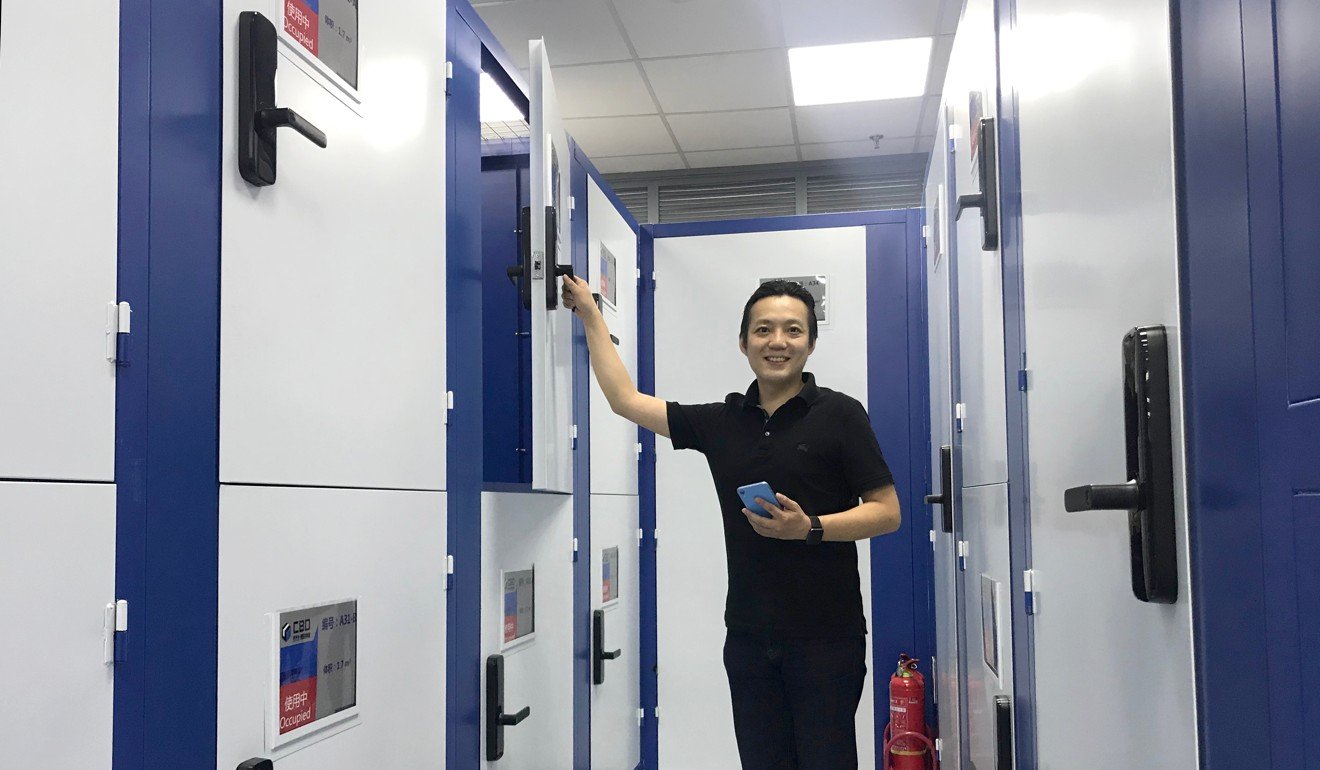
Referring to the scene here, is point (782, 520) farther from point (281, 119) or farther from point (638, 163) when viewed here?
point (638, 163)

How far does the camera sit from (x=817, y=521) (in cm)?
229

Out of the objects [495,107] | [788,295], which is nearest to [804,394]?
[788,295]

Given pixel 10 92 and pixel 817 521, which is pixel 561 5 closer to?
pixel 817 521

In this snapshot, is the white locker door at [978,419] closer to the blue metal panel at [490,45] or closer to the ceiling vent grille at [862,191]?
the blue metal panel at [490,45]

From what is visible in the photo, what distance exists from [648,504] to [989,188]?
8.17ft

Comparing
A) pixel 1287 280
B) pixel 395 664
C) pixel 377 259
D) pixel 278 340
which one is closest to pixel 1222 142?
Answer: pixel 1287 280

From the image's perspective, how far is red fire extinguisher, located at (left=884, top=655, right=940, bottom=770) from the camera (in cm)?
383

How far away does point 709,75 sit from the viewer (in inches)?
204

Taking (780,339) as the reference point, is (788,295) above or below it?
above

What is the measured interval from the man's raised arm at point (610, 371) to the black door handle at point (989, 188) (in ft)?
3.12

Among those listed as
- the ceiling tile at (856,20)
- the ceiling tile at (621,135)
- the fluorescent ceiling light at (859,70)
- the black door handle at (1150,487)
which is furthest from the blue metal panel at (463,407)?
the ceiling tile at (621,135)

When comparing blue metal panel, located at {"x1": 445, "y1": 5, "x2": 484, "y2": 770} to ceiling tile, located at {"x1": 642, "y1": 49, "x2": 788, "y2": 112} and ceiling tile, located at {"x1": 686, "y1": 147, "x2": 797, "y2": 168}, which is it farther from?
ceiling tile, located at {"x1": 686, "y1": 147, "x2": 797, "y2": 168}

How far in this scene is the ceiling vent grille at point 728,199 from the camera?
6.57 meters

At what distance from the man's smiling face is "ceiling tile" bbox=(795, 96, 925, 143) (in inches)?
129
